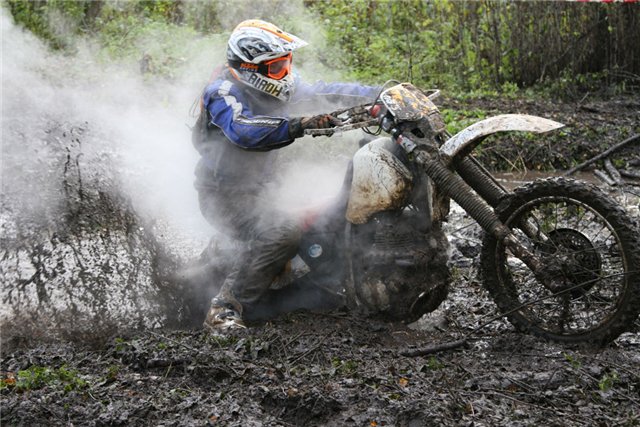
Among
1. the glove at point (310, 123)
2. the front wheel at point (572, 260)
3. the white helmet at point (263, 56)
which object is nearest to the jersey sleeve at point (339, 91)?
the white helmet at point (263, 56)

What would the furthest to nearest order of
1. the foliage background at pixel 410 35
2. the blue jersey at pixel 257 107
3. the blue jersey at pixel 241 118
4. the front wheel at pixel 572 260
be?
the foliage background at pixel 410 35 < the blue jersey at pixel 241 118 < the blue jersey at pixel 257 107 < the front wheel at pixel 572 260

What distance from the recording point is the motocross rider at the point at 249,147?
5688 mm

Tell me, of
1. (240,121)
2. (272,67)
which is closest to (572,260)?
(240,121)

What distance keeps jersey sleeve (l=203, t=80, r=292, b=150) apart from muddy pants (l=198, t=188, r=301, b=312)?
540 mm

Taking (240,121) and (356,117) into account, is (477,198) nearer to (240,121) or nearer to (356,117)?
(356,117)

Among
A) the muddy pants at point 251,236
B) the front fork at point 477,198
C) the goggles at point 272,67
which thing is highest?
the goggles at point 272,67

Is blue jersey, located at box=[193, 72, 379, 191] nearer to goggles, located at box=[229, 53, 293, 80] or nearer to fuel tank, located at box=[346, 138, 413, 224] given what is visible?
goggles, located at box=[229, 53, 293, 80]

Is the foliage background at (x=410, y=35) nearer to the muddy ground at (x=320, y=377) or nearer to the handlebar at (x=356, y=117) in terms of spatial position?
the handlebar at (x=356, y=117)

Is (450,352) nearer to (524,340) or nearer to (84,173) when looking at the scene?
(524,340)

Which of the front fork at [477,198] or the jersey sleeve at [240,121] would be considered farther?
the jersey sleeve at [240,121]

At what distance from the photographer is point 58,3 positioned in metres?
15.5

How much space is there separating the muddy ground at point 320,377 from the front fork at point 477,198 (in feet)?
1.72

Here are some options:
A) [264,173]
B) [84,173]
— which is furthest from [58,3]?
[264,173]

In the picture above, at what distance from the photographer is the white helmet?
5.71m
